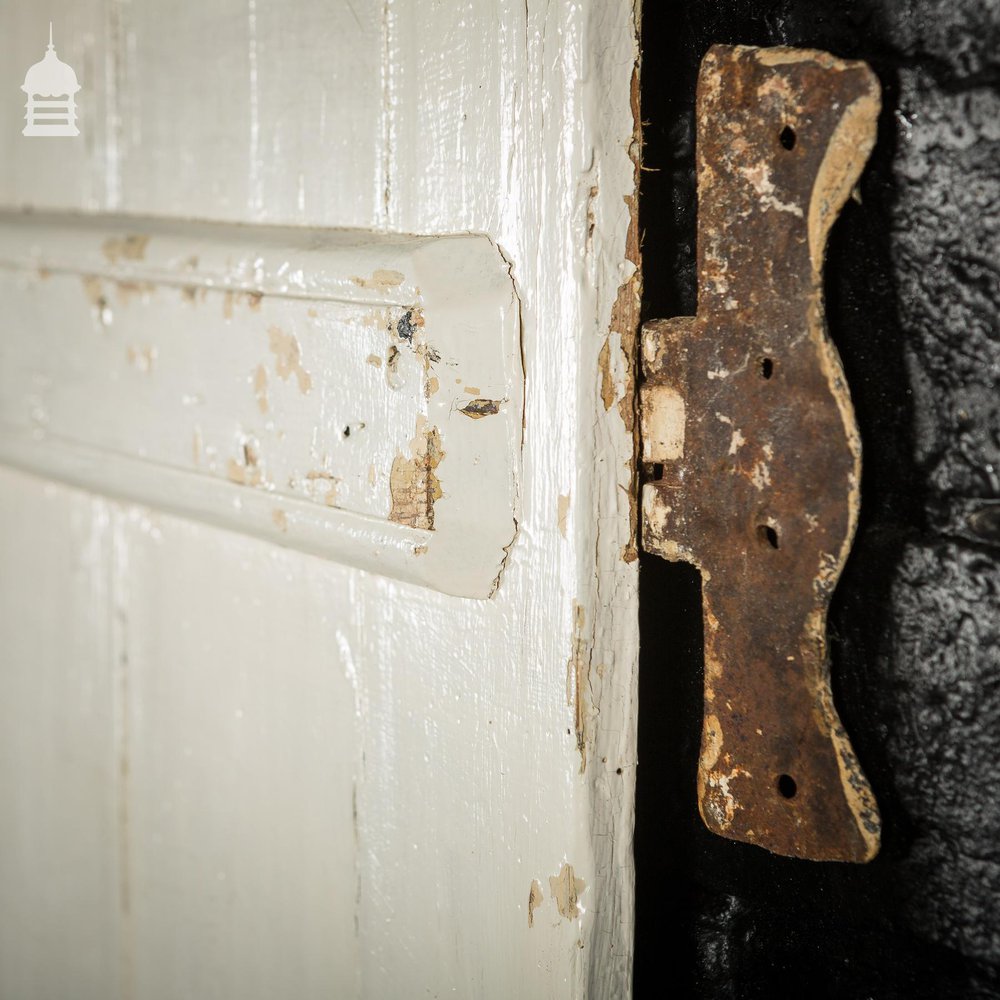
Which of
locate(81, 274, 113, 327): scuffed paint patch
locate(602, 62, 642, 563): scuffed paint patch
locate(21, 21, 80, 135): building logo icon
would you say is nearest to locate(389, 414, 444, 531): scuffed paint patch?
locate(602, 62, 642, 563): scuffed paint patch

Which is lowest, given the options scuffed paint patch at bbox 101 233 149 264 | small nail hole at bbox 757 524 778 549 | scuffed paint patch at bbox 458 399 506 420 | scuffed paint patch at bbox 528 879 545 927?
scuffed paint patch at bbox 528 879 545 927

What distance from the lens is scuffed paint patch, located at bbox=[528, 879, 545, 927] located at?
45 centimetres

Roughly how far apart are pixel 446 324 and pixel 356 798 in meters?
0.29

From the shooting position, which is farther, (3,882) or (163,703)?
(3,882)

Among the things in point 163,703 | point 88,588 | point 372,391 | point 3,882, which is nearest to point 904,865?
point 372,391

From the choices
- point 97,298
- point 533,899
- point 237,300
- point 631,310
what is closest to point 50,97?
point 97,298

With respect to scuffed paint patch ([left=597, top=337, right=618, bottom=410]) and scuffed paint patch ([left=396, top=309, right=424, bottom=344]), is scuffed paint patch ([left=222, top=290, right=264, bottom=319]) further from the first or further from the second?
scuffed paint patch ([left=597, top=337, right=618, bottom=410])

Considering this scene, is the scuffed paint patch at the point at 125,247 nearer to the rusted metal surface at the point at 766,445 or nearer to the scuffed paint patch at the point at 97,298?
the scuffed paint patch at the point at 97,298

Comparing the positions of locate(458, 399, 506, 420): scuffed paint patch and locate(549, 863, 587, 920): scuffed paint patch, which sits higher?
locate(458, 399, 506, 420): scuffed paint patch

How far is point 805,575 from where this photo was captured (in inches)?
15.2

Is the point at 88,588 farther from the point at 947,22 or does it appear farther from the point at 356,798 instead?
the point at 947,22

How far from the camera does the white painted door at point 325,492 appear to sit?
43 cm

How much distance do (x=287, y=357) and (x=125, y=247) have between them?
0.19 m

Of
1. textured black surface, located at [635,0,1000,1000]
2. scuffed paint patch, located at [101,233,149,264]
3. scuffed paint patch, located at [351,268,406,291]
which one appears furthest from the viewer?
scuffed paint patch, located at [101,233,149,264]
